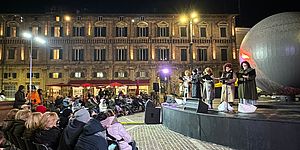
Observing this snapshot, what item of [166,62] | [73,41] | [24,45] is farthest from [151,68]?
[24,45]

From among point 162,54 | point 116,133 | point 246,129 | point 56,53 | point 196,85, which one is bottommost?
point 246,129

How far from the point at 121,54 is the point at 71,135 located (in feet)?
129

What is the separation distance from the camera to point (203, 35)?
4466cm

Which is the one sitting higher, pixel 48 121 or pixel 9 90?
pixel 48 121

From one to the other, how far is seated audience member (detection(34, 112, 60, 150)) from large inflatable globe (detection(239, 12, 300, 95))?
10327 mm

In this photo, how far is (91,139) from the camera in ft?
13.3

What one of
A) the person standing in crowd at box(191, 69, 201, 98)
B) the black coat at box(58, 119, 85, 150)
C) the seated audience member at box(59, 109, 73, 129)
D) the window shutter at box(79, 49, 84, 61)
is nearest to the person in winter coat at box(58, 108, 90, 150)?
the black coat at box(58, 119, 85, 150)

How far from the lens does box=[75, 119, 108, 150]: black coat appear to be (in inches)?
158

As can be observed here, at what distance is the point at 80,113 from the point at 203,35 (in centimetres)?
4206

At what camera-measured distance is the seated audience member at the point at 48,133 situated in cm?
473

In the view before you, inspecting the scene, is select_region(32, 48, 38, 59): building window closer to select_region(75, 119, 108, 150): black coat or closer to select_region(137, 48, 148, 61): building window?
select_region(137, 48, 148, 61): building window

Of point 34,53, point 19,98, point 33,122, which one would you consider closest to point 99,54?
point 34,53

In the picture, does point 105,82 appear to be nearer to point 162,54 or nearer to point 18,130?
point 162,54

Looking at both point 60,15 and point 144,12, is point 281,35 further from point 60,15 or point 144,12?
point 60,15
